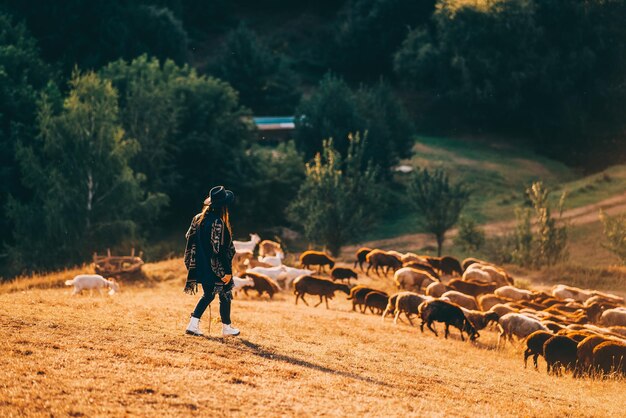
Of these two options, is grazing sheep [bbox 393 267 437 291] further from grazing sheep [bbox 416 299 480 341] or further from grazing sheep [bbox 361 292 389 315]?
grazing sheep [bbox 416 299 480 341]

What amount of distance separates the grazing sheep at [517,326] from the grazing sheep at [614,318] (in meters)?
3.18

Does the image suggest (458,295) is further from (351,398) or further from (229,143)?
(229,143)

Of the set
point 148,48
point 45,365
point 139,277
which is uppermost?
point 148,48

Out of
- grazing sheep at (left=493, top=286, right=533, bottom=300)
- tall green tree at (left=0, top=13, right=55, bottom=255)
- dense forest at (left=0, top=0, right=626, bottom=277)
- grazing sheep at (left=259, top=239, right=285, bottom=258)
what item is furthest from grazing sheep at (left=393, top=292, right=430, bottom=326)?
tall green tree at (left=0, top=13, right=55, bottom=255)

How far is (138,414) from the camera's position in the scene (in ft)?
33.5

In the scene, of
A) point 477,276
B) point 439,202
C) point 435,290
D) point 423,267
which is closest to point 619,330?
point 435,290

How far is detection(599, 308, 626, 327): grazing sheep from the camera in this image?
20.9 m

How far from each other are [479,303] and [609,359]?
21.7 ft

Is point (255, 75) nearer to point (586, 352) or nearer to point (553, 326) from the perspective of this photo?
point (553, 326)

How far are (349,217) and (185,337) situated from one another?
24.5 meters

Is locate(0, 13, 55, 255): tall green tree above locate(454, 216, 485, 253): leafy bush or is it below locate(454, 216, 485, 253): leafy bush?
above

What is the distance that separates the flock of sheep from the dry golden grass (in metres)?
0.56

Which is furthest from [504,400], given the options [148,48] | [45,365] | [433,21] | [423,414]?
[433,21]

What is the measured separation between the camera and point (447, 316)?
1872 centimetres
